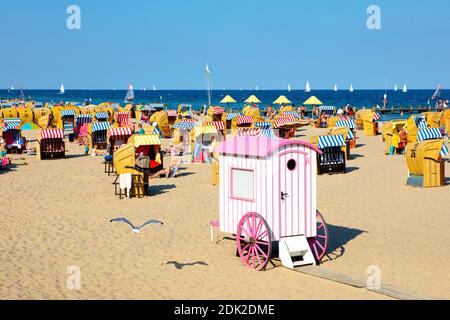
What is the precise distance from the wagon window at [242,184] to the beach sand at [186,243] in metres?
1.06

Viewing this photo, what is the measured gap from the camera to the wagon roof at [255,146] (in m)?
9.89

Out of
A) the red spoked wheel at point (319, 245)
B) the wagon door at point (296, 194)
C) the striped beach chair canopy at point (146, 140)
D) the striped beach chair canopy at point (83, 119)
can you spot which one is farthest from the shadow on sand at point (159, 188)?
the striped beach chair canopy at point (83, 119)

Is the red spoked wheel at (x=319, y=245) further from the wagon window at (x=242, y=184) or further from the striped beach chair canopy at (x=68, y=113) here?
the striped beach chair canopy at (x=68, y=113)

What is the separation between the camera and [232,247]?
1125 centimetres

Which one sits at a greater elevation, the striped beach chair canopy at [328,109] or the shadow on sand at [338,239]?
the striped beach chair canopy at [328,109]

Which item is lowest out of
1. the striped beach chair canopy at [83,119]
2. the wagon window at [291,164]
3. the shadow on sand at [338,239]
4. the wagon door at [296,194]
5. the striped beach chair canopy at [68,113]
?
the shadow on sand at [338,239]

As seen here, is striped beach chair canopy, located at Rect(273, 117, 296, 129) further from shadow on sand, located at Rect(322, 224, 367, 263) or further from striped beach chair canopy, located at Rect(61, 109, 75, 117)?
striped beach chair canopy, located at Rect(61, 109, 75, 117)

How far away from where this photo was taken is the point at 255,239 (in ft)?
32.9

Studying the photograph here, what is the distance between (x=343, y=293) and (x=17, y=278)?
465 cm

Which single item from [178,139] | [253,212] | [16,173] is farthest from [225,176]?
[178,139]

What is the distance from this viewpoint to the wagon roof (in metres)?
9.89

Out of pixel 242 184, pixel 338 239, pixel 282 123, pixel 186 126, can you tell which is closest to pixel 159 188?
pixel 338 239
